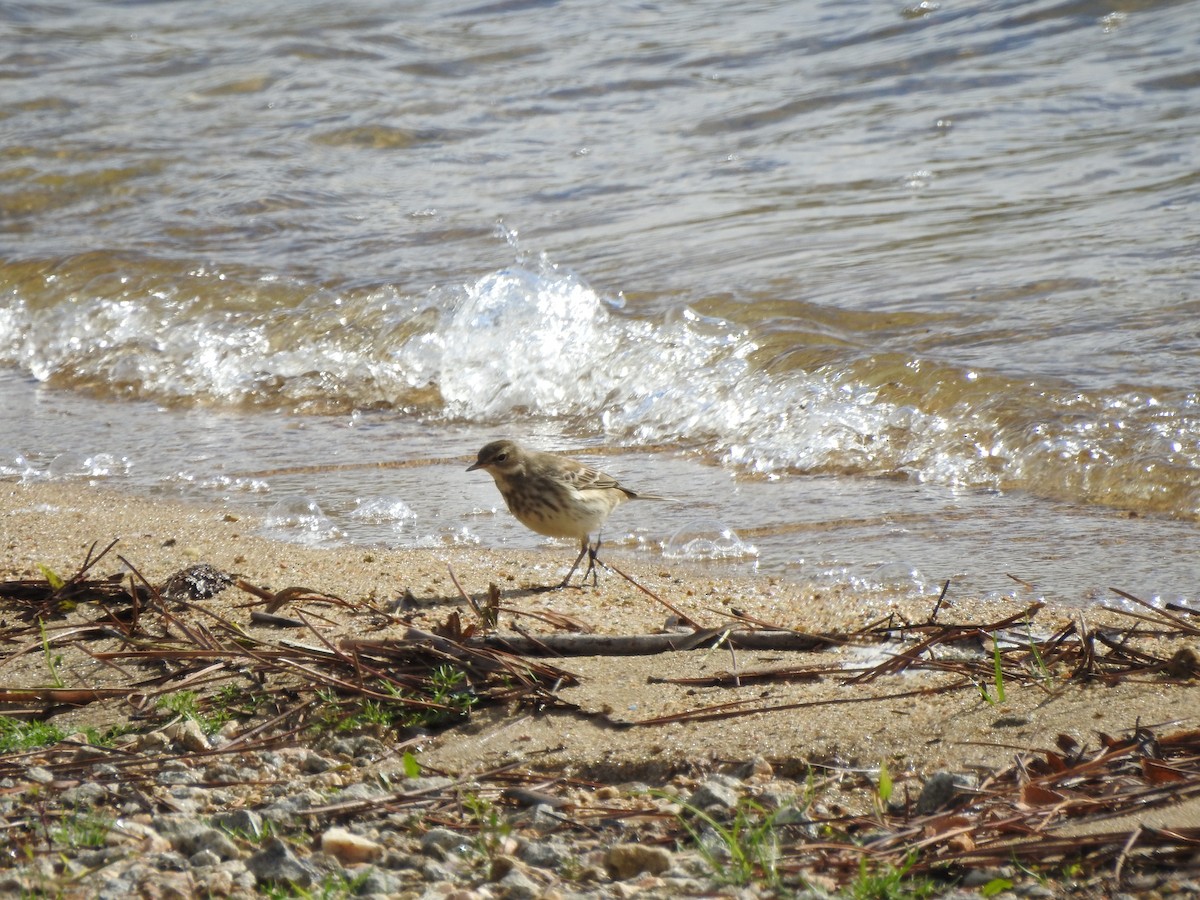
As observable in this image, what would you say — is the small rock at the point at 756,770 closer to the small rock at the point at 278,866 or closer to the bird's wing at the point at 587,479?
the small rock at the point at 278,866

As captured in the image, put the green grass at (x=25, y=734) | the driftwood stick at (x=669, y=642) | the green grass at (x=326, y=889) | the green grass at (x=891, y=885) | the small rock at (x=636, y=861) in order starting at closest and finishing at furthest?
the green grass at (x=891, y=885)
the green grass at (x=326, y=889)
the small rock at (x=636, y=861)
the green grass at (x=25, y=734)
the driftwood stick at (x=669, y=642)

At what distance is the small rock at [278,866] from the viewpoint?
3.04 meters

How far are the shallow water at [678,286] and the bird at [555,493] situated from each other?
34cm

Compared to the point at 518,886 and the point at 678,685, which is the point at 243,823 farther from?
the point at 678,685

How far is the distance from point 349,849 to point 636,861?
0.67m

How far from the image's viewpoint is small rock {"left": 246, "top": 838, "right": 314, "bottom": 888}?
120 inches

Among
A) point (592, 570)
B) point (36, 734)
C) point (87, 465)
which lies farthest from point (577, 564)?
point (87, 465)

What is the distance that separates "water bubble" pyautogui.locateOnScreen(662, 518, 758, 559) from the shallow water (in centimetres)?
3

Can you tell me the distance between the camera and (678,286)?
9.97 meters

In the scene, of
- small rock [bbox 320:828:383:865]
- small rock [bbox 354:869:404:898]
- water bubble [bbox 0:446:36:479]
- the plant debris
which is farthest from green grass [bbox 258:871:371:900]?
water bubble [bbox 0:446:36:479]

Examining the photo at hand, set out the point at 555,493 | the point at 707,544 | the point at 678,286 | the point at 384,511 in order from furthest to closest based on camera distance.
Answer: the point at 678,286 < the point at 384,511 < the point at 707,544 < the point at 555,493

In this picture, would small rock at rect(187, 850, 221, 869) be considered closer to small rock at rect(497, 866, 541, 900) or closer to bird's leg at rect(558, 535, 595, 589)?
small rock at rect(497, 866, 541, 900)

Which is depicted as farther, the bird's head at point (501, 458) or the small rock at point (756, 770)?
the bird's head at point (501, 458)

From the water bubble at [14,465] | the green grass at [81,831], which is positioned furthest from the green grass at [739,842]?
the water bubble at [14,465]
